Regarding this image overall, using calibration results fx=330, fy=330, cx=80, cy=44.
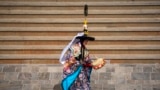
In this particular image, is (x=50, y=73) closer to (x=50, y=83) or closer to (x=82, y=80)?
(x=50, y=83)

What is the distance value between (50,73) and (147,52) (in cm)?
259

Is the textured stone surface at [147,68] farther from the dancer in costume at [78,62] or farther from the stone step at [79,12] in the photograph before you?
the dancer in costume at [78,62]

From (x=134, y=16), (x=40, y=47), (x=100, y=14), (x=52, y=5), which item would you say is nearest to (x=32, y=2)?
(x=52, y=5)

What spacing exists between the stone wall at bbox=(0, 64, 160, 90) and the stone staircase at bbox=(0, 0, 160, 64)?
0.18m

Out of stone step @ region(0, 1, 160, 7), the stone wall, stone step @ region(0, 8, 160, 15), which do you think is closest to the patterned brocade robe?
the stone wall

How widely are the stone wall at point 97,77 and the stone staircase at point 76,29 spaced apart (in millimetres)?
181

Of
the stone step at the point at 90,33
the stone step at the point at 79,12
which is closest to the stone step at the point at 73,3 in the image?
the stone step at the point at 79,12

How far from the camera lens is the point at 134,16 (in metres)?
8.80

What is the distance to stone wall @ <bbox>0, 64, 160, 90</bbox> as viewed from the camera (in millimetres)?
8367

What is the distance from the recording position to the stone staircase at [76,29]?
8.66m

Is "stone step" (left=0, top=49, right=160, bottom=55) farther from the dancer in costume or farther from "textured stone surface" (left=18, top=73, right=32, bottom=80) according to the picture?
the dancer in costume

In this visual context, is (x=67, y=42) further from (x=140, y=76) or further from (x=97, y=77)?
(x=140, y=76)

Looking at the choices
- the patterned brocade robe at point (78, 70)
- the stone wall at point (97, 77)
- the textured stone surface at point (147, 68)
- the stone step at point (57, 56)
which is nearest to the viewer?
the patterned brocade robe at point (78, 70)

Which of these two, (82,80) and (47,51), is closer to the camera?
(82,80)
